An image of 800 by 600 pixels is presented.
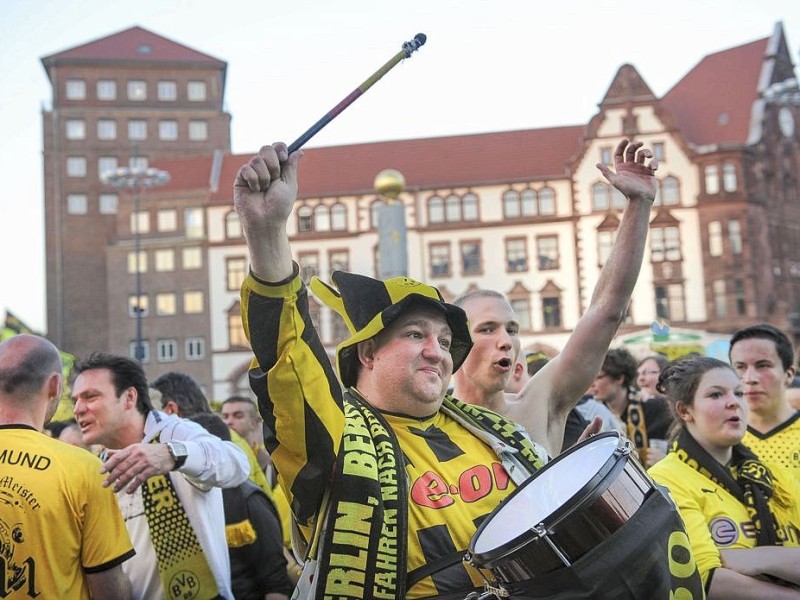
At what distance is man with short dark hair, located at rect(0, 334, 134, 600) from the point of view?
356 centimetres

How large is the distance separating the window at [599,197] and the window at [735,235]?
5824mm

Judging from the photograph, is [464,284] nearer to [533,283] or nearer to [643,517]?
[533,283]

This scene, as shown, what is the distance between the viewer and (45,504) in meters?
3.58

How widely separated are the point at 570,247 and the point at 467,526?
152ft

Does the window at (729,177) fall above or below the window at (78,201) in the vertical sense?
below

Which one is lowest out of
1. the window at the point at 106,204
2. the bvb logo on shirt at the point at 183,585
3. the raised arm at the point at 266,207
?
the bvb logo on shirt at the point at 183,585

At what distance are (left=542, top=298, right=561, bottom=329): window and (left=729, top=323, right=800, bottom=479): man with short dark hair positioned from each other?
43.1 metres

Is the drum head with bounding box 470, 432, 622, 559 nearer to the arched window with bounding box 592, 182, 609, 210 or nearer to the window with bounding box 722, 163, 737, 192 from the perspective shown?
the arched window with bounding box 592, 182, 609, 210

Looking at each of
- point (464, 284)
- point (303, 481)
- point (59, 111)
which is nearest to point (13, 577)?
point (303, 481)

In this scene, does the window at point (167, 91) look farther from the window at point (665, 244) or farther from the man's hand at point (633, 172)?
the man's hand at point (633, 172)

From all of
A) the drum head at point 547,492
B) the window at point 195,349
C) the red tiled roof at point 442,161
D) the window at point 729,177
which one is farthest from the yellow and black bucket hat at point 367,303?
the window at point 195,349

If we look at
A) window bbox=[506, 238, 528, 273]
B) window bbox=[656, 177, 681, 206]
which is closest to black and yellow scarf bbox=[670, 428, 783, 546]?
window bbox=[656, 177, 681, 206]

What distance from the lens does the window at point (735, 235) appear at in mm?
46812

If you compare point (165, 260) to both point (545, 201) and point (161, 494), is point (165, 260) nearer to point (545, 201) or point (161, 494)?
point (545, 201)
